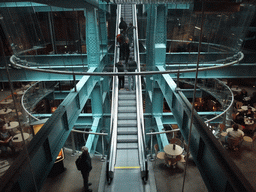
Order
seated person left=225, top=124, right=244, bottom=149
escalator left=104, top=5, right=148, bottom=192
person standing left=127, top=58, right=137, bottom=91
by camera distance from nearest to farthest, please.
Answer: seated person left=225, top=124, right=244, bottom=149
escalator left=104, top=5, right=148, bottom=192
person standing left=127, top=58, right=137, bottom=91

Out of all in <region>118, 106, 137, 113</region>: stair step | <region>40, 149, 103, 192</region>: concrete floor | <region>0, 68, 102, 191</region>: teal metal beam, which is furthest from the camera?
<region>118, 106, 137, 113</region>: stair step

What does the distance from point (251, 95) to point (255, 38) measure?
111 cm

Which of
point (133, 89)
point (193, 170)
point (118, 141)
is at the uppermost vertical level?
point (133, 89)

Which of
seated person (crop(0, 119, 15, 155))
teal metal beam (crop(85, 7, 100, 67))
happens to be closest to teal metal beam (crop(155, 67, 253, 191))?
seated person (crop(0, 119, 15, 155))

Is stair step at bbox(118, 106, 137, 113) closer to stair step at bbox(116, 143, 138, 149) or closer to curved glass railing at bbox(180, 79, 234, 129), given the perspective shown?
stair step at bbox(116, 143, 138, 149)

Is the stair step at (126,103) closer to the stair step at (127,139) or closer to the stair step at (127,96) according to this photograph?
the stair step at (127,96)

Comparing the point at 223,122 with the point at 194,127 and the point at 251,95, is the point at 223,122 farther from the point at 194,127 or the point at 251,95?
the point at 251,95

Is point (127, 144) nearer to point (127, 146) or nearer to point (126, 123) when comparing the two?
point (127, 146)

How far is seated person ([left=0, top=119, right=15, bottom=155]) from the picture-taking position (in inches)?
125

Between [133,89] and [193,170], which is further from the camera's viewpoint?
[133,89]

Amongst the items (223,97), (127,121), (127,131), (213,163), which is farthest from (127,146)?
(213,163)

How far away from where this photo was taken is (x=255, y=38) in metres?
2.96

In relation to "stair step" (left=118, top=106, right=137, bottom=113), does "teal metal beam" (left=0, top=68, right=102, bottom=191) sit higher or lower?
higher

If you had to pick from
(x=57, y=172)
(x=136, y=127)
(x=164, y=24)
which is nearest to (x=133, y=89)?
(x=136, y=127)
